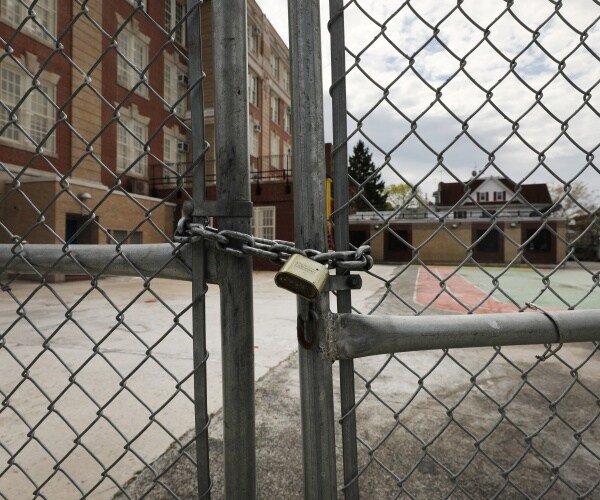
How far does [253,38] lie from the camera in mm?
24516

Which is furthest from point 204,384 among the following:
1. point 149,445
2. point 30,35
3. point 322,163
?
point 30,35

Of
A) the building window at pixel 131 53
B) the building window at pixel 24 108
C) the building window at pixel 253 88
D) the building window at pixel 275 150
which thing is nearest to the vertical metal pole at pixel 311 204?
the building window at pixel 24 108

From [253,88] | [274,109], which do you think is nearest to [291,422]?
[253,88]

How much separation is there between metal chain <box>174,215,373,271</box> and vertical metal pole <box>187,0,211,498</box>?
0.09 meters

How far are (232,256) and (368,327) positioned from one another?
411mm

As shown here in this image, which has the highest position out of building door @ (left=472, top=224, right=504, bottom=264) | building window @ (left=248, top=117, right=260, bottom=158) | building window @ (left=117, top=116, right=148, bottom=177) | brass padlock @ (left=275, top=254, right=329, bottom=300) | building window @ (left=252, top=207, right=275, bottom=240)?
building window @ (left=248, top=117, right=260, bottom=158)

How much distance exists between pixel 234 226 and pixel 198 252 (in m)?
0.14

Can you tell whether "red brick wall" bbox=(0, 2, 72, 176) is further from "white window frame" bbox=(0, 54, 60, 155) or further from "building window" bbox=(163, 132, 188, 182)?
"building window" bbox=(163, 132, 188, 182)

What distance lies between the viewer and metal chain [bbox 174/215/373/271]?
967 millimetres

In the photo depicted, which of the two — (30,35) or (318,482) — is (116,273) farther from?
(30,35)

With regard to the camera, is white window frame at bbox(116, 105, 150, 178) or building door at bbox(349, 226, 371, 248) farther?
building door at bbox(349, 226, 371, 248)

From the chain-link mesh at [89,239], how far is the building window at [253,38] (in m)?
4.61

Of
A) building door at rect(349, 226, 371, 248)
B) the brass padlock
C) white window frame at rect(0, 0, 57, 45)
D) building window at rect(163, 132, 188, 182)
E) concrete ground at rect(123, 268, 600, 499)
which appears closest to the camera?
the brass padlock

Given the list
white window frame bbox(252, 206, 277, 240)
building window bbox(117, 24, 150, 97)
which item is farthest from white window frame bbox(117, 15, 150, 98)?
white window frame bbox(252, 206, 277, 240)
